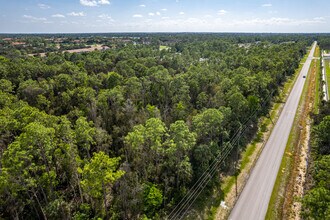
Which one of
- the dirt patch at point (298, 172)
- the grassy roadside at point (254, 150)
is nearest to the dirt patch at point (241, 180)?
the grassy roadside at point (254, 150)

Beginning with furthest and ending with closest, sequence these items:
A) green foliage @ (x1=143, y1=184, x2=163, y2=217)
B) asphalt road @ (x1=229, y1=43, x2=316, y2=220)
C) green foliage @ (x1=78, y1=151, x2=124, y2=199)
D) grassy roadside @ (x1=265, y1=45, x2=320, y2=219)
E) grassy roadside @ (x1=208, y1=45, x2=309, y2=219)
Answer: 1. grassy roadside @ (x1=208, y1=45, x2=309, y2=219)
2. grassy roadside @ (x1=265, y1=45, x2=320, y2=219)
3. asphalt road @ (x1=229, y1=43, x2=316, y2=220)
4. green foliage @ (x1=143, y1=184, x2=163, y2=217)
5. green foliage @ (x1=78, y1=151, x2=124, y2=199)

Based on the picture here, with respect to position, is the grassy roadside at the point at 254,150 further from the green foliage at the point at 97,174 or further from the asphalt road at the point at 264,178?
the green foliage at the point at 97,174

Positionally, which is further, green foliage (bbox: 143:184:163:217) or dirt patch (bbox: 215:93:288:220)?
dirt patch (bbox: 215:93:288:220)

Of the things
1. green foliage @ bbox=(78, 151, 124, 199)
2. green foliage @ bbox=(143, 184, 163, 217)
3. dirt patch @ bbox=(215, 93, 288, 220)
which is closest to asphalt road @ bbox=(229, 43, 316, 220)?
dirt patch @ bbox=(215, 93, 288, 220)

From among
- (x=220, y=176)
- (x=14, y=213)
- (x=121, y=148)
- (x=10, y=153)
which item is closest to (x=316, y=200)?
(x=220, y=176)

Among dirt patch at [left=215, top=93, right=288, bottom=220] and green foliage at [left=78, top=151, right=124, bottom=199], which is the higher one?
green foliage at [left=78, top=151, right=124, bottom=199]

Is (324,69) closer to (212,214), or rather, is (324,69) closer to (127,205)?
(212,214)

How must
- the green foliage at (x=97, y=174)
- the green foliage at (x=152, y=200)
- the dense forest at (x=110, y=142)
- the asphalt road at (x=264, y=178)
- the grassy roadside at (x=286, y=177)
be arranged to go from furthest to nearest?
1. the grassy roadside at (x=286, y=177)
2. the asphalt road at (x=264, y=178)
3. the green foliage at (x=152, y=200)
4. the dense forest at (x=110, y=142)
5. the green foliage at (x=97, y=174)

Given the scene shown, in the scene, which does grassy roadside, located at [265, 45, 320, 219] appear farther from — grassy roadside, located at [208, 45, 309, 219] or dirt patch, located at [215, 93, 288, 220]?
grassy roadside, located at [208, 45, 309, 219]
